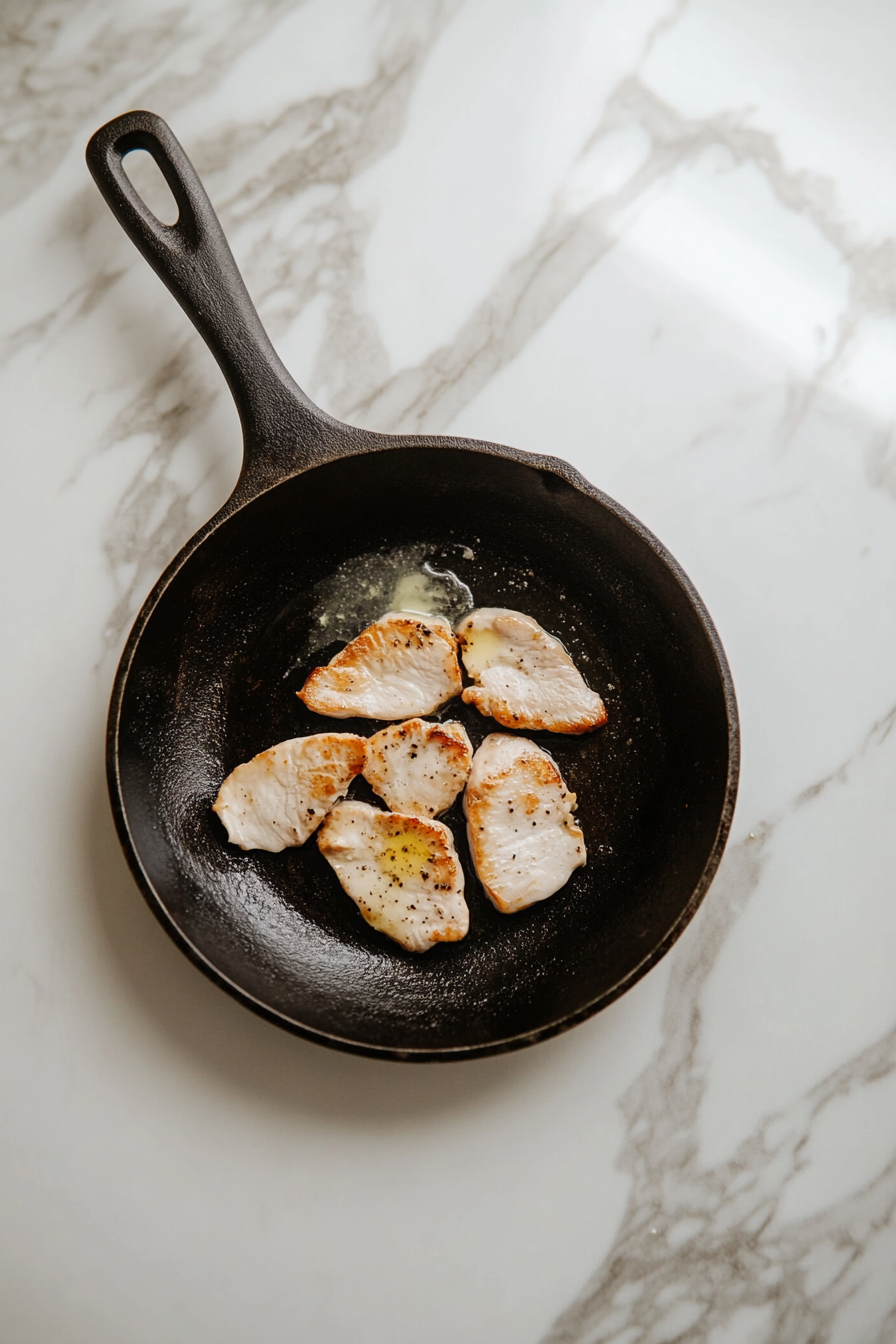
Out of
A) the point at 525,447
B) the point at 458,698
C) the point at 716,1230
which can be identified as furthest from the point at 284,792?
the point at 716,1230

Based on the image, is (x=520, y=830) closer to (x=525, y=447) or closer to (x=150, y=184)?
(x=525, y=447)

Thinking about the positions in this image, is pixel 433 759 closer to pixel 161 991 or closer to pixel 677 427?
Result: pixel 161 991

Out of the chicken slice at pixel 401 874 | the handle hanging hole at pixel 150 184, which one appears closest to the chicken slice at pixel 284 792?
the chicken slice at pixel 401 874

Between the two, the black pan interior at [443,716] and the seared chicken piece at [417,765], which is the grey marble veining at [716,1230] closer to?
the black pan interior at [443,716]

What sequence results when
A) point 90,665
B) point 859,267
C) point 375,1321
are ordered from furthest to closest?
1. point 859,267
2. point 90,665
3. point 375,1321

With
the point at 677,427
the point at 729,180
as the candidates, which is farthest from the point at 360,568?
the point at 729,180
